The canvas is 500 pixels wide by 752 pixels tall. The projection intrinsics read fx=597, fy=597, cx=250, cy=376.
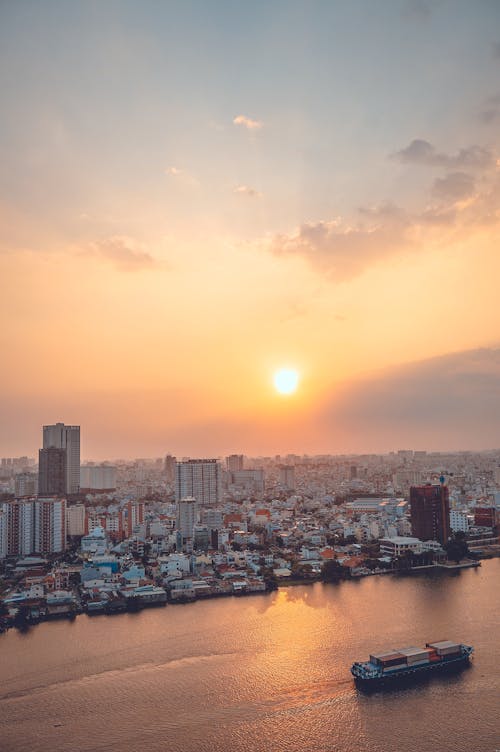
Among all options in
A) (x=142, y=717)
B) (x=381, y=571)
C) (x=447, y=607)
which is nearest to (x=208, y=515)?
(x=381, y=571)

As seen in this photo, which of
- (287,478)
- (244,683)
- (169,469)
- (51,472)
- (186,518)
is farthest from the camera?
(169,469)

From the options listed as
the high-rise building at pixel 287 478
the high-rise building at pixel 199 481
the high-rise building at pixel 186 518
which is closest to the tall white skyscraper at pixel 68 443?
the high-rise building at pixel 199 481

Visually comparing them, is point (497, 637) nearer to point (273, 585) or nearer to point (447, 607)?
point (447, 607)

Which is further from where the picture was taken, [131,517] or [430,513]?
[131,517]

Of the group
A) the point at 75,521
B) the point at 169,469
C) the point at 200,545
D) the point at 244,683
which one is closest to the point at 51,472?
the point at 75,521

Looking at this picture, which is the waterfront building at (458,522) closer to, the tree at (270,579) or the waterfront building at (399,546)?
the waterfront building at (399,546)

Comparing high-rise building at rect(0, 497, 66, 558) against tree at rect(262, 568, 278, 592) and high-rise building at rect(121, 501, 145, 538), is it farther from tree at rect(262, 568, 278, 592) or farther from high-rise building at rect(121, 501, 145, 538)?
tree at rect(262, 568, 278, 592)

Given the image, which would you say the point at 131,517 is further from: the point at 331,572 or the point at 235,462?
the point at 235,462
